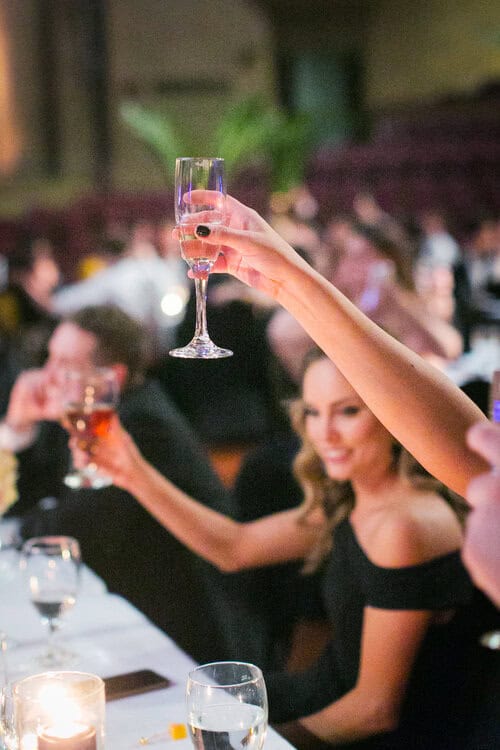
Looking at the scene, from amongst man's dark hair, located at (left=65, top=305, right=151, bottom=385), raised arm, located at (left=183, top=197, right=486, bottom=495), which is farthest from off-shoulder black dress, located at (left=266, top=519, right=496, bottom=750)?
man's dark hair, located at (left=65, top=305, right=151, bottom=385)

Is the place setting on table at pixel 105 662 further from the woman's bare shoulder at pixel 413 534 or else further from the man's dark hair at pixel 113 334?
the man's dark hair at pixel 113 334

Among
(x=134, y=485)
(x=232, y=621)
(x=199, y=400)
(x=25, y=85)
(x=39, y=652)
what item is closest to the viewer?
(x=39, y=652)

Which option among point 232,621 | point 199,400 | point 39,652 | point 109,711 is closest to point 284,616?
point 232,621

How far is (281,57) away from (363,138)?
76.9 inches

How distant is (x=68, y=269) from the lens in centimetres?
1343

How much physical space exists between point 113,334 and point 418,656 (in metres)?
1.35

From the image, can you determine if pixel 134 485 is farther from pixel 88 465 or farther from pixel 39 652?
pixel 39 652

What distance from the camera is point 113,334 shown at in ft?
9.04

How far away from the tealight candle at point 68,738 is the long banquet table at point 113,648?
25cm

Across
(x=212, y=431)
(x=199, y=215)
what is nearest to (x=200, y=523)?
(x=199, y=215)

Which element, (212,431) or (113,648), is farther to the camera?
(212,431)

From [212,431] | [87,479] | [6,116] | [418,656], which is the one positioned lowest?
[212,431]

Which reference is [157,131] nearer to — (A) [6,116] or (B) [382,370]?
(A) [6,116]

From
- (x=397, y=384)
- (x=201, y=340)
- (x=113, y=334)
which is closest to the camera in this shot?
(x=397, y=384)
